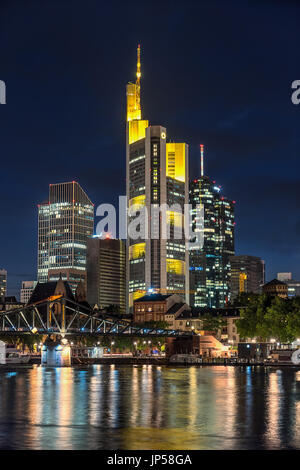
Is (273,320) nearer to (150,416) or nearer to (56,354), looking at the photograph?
(56,354)

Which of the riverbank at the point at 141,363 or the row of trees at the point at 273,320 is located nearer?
the row of trees at the point at 273,320

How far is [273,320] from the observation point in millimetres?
143625

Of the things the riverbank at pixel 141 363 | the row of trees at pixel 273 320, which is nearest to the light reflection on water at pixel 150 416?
the row of trees at pixel 273 320

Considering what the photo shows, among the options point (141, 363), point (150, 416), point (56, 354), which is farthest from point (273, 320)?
point (150, 416)

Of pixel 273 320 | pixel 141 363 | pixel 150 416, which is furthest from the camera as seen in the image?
pixel 141 363

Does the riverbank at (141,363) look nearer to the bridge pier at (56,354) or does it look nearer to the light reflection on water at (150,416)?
the bridge pier at (56,354)

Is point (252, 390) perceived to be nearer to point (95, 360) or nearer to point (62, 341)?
point (62, 341)

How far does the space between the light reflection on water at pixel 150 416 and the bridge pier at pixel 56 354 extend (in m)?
69.5

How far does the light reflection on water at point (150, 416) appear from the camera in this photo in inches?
1537

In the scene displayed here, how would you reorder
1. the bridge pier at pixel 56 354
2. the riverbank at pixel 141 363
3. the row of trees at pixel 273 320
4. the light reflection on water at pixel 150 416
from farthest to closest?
the bridge pier at pixel 56 354 < the riverbank at pixel 141 363 < the row of trees at pixel 273 320 < the light reflection on water at pixel 150 416

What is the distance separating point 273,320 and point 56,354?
48.3 metres

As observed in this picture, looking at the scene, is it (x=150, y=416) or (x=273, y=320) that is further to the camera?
(x=273, y=320)

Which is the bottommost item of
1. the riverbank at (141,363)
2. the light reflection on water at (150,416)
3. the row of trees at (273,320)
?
the riverbank at (141,363)

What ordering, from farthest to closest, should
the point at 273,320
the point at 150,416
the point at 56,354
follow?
→ the point at 56,354 < the point at 273,320 < the point at 150,416
